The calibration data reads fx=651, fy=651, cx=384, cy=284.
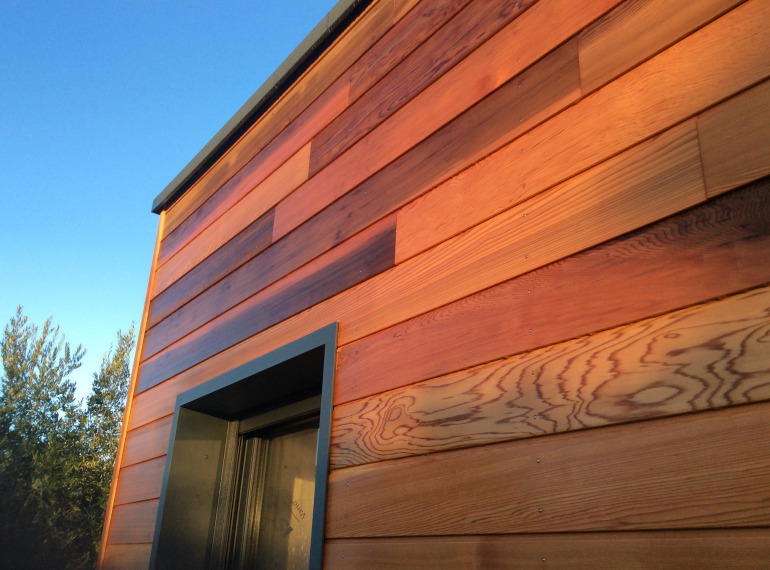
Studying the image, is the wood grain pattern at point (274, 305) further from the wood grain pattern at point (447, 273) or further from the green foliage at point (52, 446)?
the green foliage at point (52, 446)

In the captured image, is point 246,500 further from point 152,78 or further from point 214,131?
point 152,78

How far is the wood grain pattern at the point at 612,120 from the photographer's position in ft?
3.50

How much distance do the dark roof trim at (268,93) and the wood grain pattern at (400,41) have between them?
0.24m

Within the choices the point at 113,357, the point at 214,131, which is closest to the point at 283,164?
the point at 214,131

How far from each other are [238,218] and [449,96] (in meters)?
1.17

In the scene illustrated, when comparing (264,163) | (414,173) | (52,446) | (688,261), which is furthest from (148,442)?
(52,446)

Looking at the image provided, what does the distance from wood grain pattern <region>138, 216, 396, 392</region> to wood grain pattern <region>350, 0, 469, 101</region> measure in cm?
55

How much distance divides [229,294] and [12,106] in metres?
11.0

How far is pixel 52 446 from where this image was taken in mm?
10062

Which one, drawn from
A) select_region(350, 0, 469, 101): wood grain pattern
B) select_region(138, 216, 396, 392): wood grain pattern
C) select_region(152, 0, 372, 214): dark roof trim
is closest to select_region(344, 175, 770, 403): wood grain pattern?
select_region(138, 216, 396, 392): wood grain pattern

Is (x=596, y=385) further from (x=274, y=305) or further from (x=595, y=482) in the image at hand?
(x=274, y=305)

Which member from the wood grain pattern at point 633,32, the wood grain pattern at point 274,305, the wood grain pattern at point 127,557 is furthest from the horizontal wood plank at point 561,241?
the wood grain pattern at point 127,557

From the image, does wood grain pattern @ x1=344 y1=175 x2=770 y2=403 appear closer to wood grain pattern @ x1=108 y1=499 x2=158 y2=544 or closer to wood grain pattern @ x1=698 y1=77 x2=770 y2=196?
wood grain pattern @ x1=698 y1=77 x2=770 y2=196

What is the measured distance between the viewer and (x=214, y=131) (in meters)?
2.97
